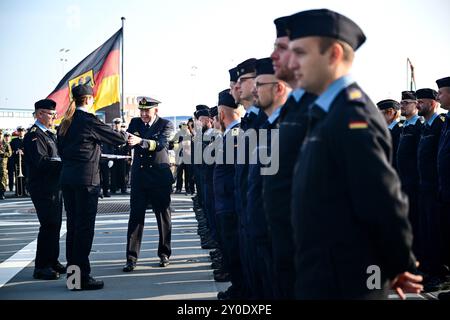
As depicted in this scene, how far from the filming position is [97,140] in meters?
7.52

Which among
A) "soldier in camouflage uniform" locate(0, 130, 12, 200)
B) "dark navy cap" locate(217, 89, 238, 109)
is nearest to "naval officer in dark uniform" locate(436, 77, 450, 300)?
"dark navy cap" locate(217, 89, 238, 109)

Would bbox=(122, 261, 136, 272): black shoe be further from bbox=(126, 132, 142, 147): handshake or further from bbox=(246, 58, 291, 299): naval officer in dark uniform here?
bbox=(246, 58, 291, 299): naval officer in dark uniform

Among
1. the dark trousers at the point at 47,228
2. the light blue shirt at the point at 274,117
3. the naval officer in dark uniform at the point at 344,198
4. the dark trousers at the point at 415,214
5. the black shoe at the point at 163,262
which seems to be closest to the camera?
the naval officer in dark uniform at the point at 344,198

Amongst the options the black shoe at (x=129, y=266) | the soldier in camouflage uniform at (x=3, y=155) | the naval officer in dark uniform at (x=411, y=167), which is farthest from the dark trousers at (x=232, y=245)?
the soldier in camouflage uniform at (x=3, y=155)

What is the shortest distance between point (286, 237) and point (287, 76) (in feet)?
3.28

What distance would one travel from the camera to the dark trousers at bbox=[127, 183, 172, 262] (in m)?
8.58

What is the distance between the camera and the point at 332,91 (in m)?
3.04

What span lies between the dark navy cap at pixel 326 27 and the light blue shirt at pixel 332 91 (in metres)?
0.21

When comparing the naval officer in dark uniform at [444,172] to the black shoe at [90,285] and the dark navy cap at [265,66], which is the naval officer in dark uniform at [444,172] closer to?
the dark navy cap at [265,66]

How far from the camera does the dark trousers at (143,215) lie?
8.58m

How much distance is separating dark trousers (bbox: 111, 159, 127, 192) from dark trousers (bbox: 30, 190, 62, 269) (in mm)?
12613

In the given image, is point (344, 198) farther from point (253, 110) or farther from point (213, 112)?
point (213, 112)

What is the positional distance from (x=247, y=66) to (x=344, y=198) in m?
3.71
